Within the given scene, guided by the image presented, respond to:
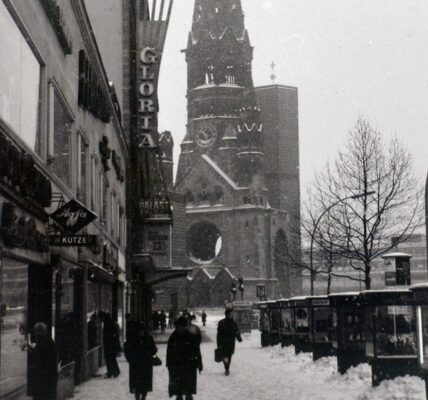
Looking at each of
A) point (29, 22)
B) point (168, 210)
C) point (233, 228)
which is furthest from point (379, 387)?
point (233, 228)

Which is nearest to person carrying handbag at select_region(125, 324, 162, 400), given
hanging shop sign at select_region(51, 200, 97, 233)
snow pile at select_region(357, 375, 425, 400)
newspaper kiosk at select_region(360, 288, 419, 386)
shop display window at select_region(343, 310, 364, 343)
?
hanging shop sign at select_region(51, 200, 97, 233)

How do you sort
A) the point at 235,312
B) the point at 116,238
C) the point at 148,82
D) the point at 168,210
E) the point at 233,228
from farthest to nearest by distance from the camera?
the point at 233,228, the point at 235,312, the point at 168,210, the point at 148,82, the point at 116,238

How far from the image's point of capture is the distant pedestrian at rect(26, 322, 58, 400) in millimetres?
10586

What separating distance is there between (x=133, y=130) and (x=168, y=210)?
645cm

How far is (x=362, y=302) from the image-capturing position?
1481cm

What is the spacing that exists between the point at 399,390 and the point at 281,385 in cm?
382

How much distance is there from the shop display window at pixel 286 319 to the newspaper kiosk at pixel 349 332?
9205 mm

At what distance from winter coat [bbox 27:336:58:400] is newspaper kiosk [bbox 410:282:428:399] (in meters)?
4.54

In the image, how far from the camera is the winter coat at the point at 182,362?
→ 12844mm

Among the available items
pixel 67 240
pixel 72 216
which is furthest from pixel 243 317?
pixel 72 216

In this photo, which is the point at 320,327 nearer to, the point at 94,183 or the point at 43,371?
the point at 94,183

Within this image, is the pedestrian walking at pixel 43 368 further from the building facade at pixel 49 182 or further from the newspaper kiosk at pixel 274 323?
the newspaper kiosk at pixel 274 323

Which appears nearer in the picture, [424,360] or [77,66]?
[424,360]

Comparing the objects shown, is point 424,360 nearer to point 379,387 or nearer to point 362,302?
point 379,387
